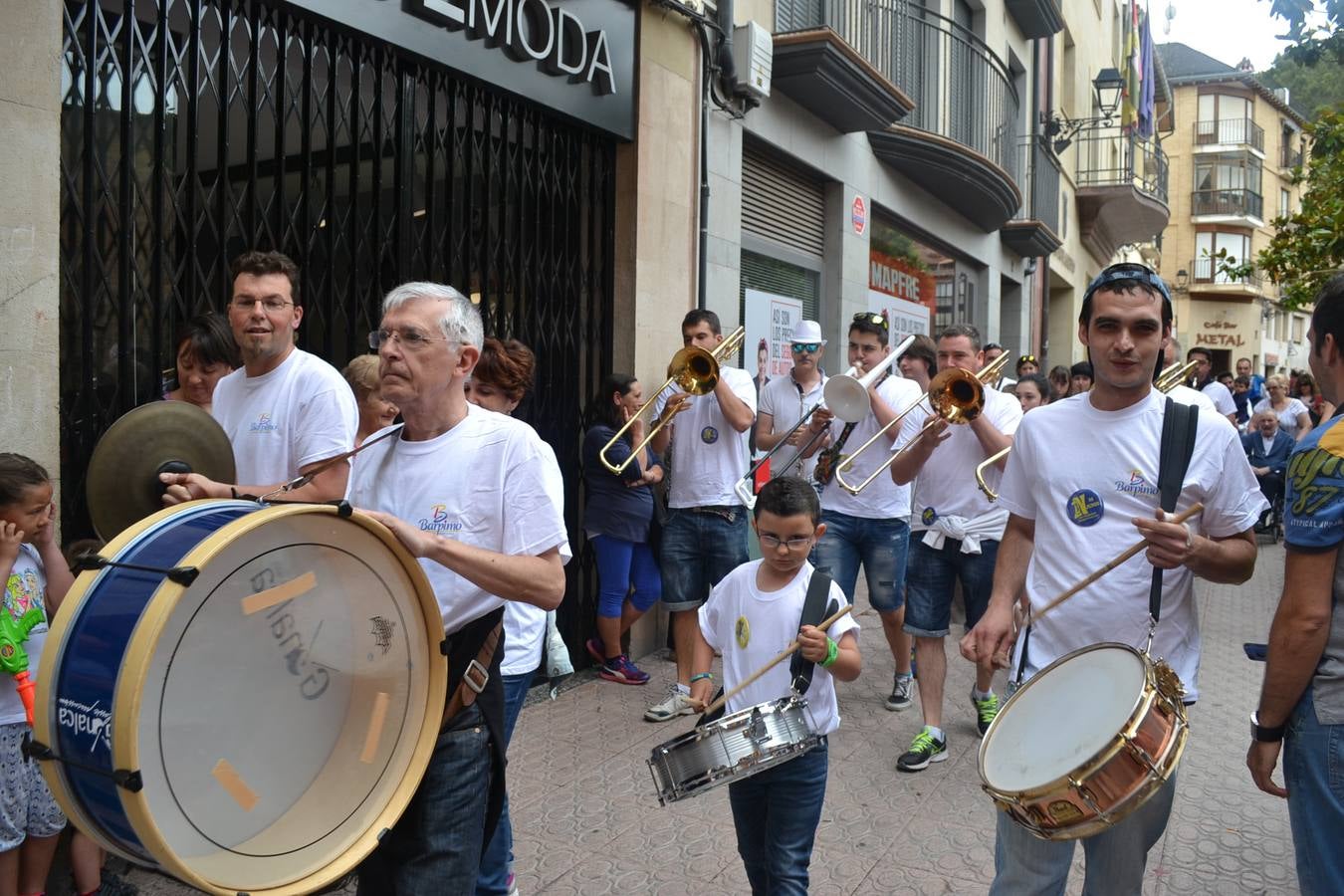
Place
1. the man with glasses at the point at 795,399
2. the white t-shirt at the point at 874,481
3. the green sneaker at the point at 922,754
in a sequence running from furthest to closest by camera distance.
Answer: the man with glasses at the point at 795,399, the white t-shirt at the point at 874,481, the green sneaker at the point at 922,754

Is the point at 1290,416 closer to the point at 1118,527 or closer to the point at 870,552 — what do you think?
the point at 870,552

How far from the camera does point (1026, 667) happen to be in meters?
2.88

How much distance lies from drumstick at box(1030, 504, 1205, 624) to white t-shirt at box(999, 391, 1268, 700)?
0.06m

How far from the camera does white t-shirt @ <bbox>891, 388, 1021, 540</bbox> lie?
17.6 ft

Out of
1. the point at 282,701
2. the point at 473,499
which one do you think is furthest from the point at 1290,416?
→ the point at 282,701

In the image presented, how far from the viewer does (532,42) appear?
233 inches

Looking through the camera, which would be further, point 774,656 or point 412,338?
point 774,656

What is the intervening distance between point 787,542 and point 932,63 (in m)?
10.1

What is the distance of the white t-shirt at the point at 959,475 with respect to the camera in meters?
5.38

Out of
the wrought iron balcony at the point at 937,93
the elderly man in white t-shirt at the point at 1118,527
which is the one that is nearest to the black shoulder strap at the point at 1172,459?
the elderly man in white t-shirt at the point at 1118,527

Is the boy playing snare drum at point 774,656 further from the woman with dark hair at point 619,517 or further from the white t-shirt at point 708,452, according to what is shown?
the woman with dark hair at point 619,517

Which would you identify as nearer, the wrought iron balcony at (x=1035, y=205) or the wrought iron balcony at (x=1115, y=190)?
the wrought iron balcony at (x=1035, y=205)

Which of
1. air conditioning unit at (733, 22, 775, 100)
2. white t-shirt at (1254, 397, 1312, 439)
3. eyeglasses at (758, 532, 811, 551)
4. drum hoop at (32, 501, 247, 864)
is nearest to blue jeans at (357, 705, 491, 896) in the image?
drum hoop at (32, 501, 247, 864)

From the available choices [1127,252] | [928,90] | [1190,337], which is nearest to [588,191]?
[928,90]
